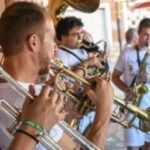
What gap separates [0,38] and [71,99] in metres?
0.34

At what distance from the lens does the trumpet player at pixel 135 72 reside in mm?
3282

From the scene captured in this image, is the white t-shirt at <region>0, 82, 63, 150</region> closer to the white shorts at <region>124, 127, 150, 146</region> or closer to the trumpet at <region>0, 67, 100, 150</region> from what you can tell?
the trumpet at <region>0, 67, 100, 150</region>

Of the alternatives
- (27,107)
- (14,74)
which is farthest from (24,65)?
(27,107)

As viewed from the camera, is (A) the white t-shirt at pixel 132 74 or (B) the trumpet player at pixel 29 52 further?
(A) the white t-shirt at pixel 132 74

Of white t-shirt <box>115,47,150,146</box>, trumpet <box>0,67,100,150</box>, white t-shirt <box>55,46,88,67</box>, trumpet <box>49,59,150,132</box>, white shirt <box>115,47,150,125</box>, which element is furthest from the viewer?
white shirt <box>115,47,150,125</box>

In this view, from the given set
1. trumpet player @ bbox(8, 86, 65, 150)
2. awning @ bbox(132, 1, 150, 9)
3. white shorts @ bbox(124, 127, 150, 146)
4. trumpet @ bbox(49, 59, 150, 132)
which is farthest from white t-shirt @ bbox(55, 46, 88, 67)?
awning @ bbox(132, 1, 150, 9)

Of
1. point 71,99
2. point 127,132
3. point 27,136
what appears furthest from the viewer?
point 127,132

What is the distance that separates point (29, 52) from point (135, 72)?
1.92 meters

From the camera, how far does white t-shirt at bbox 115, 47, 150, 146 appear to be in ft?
10.7

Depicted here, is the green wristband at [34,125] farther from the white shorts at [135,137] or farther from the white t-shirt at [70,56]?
the white shorts at [135,137]

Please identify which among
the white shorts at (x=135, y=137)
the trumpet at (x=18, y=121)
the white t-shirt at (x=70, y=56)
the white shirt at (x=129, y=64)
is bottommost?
the white shorts at (x=135, y=137)

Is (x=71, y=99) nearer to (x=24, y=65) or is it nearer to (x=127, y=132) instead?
(x=24, y=65)

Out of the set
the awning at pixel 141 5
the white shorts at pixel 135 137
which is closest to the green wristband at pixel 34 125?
the white shorts at pixel 135 137

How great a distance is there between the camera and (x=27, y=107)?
1.25 m
